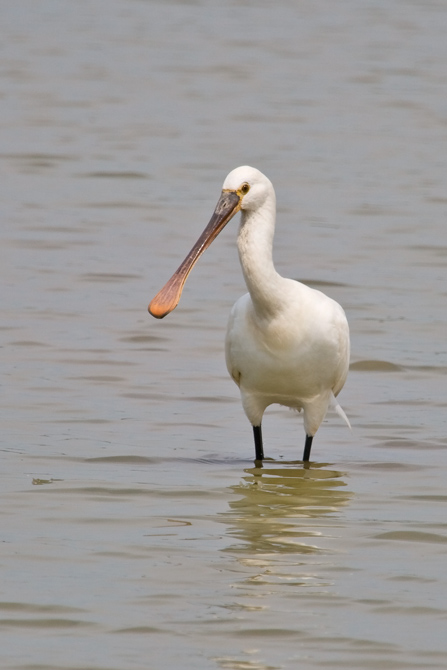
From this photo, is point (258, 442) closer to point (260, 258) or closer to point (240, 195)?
point (260, 258)

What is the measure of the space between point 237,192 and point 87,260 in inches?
264

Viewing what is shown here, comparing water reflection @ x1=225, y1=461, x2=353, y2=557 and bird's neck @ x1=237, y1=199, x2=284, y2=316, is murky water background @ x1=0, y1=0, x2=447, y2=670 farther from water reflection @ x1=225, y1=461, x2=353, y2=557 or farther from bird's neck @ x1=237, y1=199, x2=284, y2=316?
bird's neck @ x1=237, y1=199, x2=284, y2=316

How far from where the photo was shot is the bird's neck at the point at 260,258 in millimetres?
7902

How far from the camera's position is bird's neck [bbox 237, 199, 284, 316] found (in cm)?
790

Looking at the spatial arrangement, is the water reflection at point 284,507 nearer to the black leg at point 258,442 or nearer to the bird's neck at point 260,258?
the black leg at point 258,442

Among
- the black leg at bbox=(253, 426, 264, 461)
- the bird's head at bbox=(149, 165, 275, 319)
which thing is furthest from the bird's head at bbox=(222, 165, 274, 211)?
the black leg at bbox=(253, 426, 264, 461)

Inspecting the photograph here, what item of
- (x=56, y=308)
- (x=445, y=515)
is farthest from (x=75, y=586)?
(x=56, y=308)

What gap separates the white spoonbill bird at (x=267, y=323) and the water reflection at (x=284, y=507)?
0.33 meters

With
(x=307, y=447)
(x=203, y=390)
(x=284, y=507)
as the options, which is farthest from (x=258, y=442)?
(x=203, y=390)

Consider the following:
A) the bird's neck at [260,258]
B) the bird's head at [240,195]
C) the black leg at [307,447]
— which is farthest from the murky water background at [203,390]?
the bird's head at [240,195]

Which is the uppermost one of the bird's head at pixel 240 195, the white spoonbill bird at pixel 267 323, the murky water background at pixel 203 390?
the bird's head at pixel 240 195

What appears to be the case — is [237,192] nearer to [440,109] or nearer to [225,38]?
[440,109]

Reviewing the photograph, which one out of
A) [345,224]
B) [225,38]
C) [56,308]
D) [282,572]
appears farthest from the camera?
[225,38]

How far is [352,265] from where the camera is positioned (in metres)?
14.7
